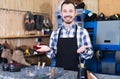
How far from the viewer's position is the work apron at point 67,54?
6.77ft

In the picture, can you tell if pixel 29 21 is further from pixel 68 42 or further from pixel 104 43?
pixel 68 42

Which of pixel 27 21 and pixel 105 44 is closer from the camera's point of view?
pixel 105 44

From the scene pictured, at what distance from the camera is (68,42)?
2.15 meters

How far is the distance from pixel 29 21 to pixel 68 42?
1388 mm

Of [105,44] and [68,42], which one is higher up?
[68,42]

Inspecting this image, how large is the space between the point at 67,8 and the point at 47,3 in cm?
197

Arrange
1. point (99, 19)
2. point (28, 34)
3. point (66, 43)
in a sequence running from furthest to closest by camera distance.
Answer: point (28, 34)
point (99, 19)
point (66, 43)

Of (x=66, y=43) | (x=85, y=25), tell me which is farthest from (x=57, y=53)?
(x=85, y=25)

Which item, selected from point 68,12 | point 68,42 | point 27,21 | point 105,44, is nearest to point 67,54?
point 68,42

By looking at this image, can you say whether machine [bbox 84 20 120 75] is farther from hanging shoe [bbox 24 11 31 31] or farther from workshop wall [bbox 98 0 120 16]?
hanging shoe [bbox 24 11 31 31]

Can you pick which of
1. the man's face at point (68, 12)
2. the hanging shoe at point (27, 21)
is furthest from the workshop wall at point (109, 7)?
the man's face at point (68, 12)

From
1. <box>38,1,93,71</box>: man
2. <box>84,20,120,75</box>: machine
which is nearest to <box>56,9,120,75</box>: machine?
<box>84,20,120,75</box>: machine

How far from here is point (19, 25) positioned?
329 cm

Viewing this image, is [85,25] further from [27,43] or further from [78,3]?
[27,43]
